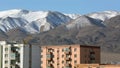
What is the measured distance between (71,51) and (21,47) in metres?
47.0

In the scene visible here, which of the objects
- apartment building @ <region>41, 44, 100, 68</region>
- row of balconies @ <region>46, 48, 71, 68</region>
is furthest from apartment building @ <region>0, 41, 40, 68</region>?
row of balconies @ <region>46, 48, 71, 68</region>

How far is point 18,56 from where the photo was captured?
124438 millimetres

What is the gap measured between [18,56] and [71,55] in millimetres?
47552

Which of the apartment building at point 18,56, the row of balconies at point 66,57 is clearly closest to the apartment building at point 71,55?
the row of balconies at point 66,57

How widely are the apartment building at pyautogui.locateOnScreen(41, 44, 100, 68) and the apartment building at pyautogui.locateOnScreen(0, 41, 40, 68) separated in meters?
40.3

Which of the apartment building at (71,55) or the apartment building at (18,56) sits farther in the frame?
the apartment building at (71,55)

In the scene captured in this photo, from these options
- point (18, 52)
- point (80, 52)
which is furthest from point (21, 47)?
point (80, 52)

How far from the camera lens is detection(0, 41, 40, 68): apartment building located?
123875 mm

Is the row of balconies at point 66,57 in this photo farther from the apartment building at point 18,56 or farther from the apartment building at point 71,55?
the apartment building at point 18,56

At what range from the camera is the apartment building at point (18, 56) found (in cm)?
12388

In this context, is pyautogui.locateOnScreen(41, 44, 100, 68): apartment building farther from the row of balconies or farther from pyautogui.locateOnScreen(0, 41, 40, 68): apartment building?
pyautogui.locateOnScreen(0, 41, 40, 68): apartment building

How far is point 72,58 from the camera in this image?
556 feet

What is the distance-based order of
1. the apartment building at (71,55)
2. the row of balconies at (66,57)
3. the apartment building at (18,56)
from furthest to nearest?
the row of balconies at (66,57), the apartment building at (71,55), the apartment building at (18,56)

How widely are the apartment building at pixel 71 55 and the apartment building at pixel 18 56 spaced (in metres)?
40.3
